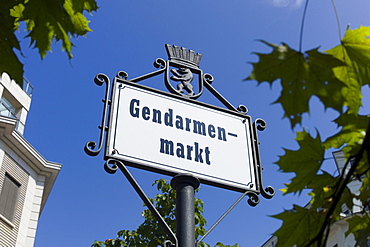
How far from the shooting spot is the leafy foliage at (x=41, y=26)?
1279 millimetres

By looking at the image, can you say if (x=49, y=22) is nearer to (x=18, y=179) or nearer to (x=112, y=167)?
(x=112, y=167)

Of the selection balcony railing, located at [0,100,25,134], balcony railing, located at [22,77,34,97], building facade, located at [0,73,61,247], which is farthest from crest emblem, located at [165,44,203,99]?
balcony railing, located at [22,77,34,97]

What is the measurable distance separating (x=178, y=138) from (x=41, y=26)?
1331 mm

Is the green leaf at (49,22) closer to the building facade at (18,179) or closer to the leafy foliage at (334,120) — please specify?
the leafy foliage at (334,120)

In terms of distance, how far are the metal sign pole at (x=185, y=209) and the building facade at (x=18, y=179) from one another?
43.8 feet

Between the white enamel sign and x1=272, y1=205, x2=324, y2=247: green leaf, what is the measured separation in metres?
1.21

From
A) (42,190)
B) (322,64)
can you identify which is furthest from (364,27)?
(42,190)

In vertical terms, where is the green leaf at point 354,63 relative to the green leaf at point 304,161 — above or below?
above

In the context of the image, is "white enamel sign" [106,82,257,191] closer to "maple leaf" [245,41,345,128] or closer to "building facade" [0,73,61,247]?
"maple leaf" [245,41,345,128]

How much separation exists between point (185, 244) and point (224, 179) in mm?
507

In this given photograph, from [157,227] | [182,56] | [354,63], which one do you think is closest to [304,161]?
[354,63]

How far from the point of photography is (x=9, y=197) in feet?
49.7

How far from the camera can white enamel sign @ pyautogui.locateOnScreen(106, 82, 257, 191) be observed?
7.91 feet

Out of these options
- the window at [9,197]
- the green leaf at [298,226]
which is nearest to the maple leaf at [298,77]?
the green leaf at [298,226]
